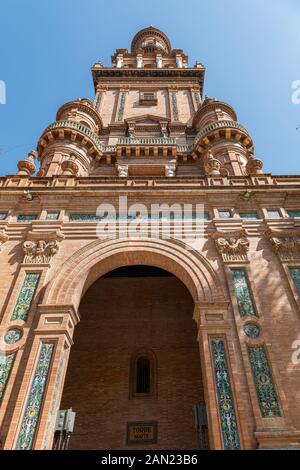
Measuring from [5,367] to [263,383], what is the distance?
565 cm

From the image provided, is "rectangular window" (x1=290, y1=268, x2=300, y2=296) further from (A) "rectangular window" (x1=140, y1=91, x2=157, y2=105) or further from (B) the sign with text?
(A) "rectangular window" (x1=140, y1=91, x2=157, y2=105)

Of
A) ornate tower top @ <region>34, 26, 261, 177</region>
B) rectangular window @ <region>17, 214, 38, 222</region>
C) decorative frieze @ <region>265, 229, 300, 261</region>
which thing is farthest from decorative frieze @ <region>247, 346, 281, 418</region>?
rectangular window @ <region>17, 214, 38, 222</region>

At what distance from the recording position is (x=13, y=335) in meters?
8.38

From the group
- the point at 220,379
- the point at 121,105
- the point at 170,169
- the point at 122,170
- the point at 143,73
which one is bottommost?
the point at 220,379

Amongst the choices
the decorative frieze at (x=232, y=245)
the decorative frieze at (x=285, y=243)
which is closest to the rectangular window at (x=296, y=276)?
the decorative frieze at (x=285, y=243)

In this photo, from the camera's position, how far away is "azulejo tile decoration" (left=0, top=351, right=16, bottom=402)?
754cm

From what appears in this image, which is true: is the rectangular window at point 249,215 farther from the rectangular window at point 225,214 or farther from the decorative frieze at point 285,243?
the decorative frieze at point 285,243

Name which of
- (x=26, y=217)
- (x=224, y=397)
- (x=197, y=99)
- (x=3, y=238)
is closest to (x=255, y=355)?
(x=224, y=397)

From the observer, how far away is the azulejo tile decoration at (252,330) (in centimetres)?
827

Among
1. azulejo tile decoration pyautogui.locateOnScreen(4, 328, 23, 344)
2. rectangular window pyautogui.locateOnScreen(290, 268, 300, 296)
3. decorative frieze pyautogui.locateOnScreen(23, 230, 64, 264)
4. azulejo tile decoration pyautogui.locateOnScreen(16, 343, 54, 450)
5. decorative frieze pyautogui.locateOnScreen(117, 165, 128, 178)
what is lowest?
azulejo tile decoration pyautogui.locateOnScreen(16, 343, 54, 450)

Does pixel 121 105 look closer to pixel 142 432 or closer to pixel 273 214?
pixel 273 214

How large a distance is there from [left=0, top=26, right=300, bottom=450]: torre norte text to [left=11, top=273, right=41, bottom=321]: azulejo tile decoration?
33 millimetres

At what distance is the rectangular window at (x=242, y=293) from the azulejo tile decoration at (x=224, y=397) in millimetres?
1107
